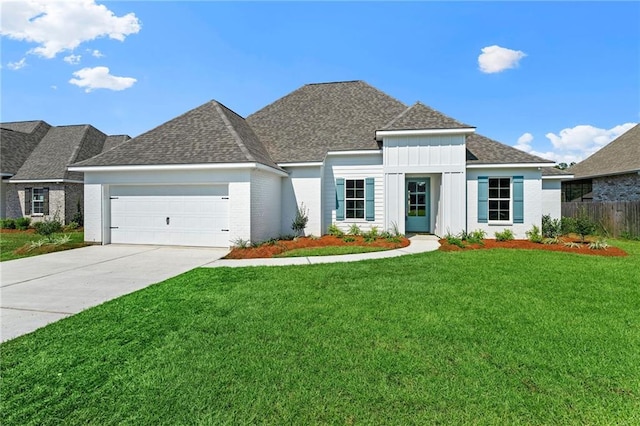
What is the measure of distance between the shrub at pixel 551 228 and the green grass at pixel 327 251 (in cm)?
784

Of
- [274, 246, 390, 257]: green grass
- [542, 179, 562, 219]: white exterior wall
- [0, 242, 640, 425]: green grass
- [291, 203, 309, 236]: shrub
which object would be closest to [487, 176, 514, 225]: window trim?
[542, 179, 562, 219]: white exterior wall

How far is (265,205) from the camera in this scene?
11484 mm

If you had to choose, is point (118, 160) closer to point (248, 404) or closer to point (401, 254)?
point (401, 254)

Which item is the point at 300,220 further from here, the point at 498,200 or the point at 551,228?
the point at 551,228

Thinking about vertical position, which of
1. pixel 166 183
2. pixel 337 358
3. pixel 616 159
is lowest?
pixel 337 358

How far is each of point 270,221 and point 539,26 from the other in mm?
12354

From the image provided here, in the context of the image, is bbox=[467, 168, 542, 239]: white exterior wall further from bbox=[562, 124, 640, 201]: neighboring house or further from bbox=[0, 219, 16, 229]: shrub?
bbox=[0, 219, 16, 229]: shrub

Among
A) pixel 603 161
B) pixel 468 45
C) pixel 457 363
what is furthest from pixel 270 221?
pixel 603 161

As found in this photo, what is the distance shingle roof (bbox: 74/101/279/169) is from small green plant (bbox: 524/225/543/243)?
1069cm

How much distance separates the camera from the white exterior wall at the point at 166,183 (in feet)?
33.7

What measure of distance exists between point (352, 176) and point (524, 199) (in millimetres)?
7345

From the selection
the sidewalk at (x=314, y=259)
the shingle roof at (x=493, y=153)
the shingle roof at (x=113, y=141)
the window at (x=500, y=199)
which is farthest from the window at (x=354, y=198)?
Result: the shingle roof at (x=113, y=141)

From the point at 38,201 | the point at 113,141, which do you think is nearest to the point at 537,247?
the point at 38,201

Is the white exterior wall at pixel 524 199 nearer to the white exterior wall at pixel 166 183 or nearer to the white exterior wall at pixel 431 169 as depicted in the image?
the white exterior wall at pixel 431 169
